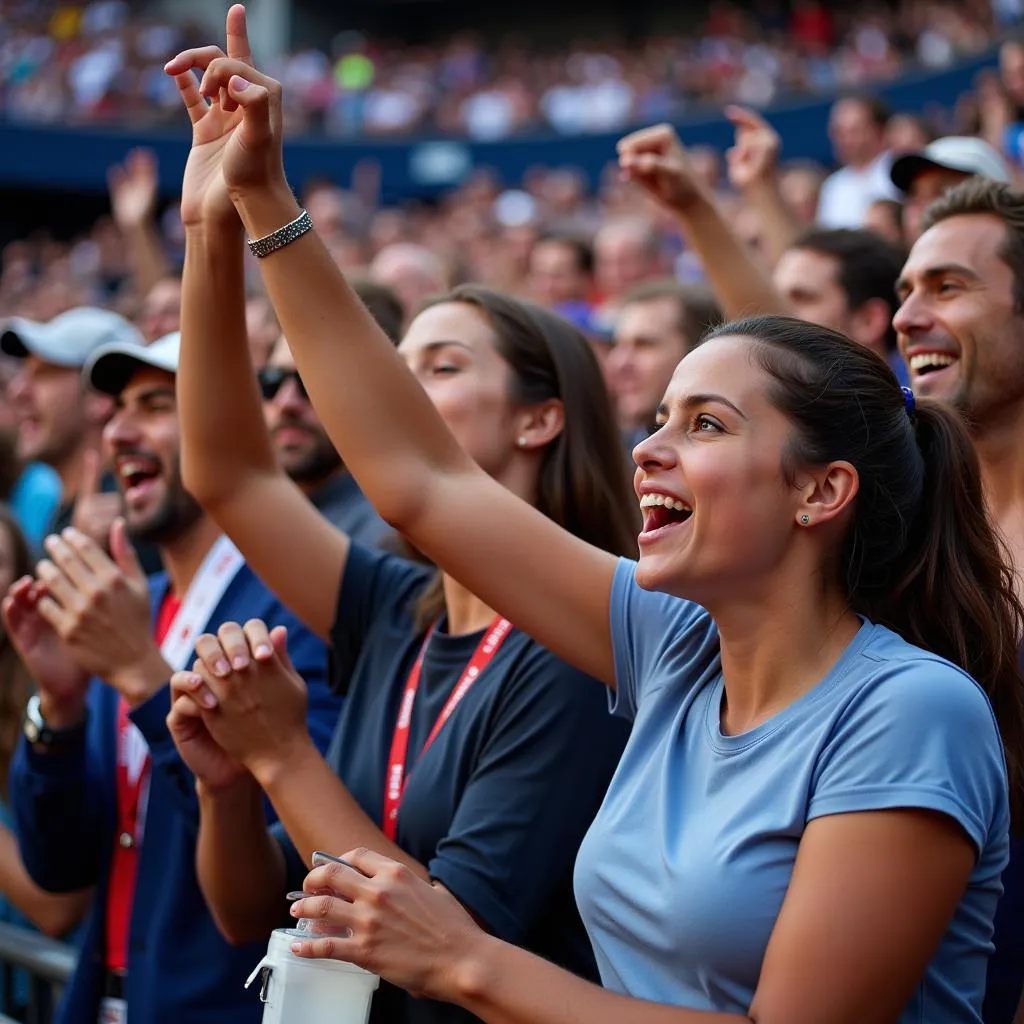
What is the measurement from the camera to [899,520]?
1.87 meters

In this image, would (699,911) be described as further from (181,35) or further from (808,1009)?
(181,35)

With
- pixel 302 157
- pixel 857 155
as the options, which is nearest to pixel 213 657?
pixel 857 155

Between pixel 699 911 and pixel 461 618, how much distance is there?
965 mm

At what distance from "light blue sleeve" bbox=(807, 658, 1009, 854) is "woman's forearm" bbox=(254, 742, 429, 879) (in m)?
0.77

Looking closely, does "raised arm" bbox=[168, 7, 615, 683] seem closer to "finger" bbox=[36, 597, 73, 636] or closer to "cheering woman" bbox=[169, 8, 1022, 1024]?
"cheering woman" bbox=[169, 8, 1022, 1024]

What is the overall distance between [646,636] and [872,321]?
6.76 ft

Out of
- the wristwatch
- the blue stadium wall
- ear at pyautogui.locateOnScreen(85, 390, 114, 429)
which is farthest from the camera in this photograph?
the blue stadium wall

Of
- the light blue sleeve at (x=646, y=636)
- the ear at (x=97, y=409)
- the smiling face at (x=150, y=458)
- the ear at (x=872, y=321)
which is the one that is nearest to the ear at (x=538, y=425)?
the light blue sleeve at (x=646, y=636)

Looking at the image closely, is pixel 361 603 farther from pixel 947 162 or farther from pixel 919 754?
pixel 947 162

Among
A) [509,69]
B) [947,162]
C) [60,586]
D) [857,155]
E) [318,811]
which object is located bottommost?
[318,811]

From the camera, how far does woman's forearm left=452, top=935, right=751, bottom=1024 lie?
1.60 m

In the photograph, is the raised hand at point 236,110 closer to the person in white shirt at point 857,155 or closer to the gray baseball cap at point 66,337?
the gray baseball cap at point 66,337

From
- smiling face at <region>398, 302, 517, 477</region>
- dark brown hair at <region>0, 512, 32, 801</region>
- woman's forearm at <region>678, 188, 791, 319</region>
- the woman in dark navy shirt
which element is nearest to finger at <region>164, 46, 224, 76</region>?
the woman in dark navy shirt

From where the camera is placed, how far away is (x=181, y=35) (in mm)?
20172
